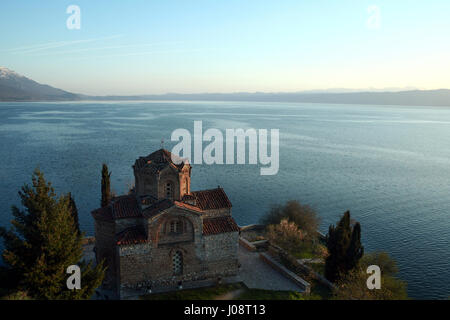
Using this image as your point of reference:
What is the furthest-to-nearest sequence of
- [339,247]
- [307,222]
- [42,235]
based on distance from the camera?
[307,222] → [339,247] → [42,235]

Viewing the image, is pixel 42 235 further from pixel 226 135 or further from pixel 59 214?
pixel 226 135

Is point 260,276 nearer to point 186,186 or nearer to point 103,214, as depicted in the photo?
point 186,186

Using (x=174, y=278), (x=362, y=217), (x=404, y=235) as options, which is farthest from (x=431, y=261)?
(x=174, y=278)

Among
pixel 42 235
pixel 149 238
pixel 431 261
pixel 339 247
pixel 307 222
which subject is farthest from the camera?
pixel 307 222

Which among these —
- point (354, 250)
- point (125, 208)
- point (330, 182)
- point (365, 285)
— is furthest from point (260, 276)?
point (330, 182)

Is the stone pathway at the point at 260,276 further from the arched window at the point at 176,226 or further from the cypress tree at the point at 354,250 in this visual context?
the arched window at the point at 176,226

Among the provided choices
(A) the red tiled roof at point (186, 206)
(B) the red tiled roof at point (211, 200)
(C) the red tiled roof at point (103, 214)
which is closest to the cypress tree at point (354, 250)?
(B) the red tiled roof at point (211, 200)
